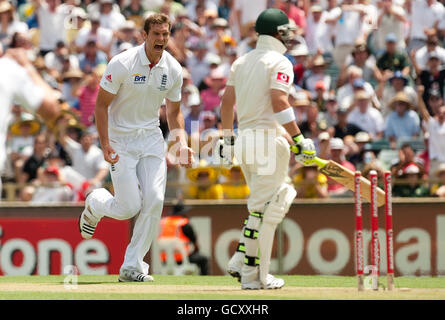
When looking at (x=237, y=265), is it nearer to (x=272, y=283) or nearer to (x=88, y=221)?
(x=272, y=283)

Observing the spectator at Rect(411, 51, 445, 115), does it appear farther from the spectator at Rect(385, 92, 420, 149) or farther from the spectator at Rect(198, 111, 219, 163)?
the spectator at Rect(198, 111, 219, 163)

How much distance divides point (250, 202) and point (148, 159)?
1336 millimetres

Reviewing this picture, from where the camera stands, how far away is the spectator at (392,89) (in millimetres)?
18109

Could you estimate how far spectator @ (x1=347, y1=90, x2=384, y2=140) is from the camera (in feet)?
57.9

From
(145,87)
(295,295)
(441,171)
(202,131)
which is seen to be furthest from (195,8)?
(295,295)

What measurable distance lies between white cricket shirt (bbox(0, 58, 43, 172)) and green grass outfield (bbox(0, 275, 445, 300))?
1349 millimetres

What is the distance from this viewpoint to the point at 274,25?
9938 millimetres

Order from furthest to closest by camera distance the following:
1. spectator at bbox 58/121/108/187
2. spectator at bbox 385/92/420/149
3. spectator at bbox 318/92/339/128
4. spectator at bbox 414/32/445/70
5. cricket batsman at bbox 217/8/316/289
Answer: spectator at bbox 414/32/445/70 < spectator at bbox 318/92/339/128 < spectator at bbox 385/92/420/149 < spectator at bbox 58/121/108/187 < cricket batsman at bbox 217/8/316/289

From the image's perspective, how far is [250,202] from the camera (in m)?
9.84

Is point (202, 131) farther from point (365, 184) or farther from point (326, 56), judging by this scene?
point (365, 184)

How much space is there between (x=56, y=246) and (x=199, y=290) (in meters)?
6.18

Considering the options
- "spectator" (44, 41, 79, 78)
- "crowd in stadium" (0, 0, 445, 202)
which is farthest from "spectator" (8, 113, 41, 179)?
"spectator" (44, 41, 79, 78)

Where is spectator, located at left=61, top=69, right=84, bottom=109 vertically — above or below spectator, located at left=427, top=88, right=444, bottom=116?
above

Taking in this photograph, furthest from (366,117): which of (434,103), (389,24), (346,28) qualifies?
(346,28)
